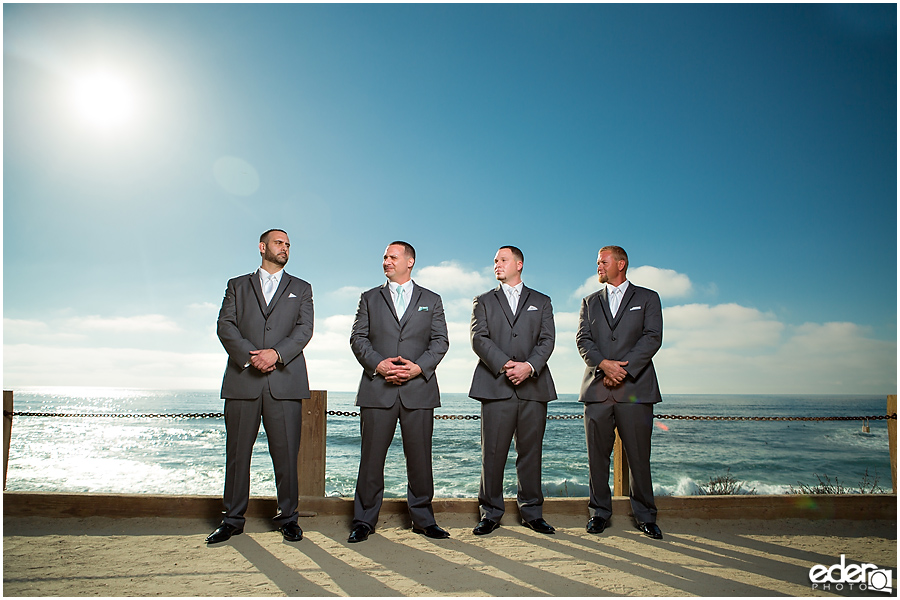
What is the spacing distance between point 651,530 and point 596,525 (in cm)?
37

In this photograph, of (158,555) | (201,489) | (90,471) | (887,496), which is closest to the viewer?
(158,555)

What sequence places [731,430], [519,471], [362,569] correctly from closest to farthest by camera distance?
[362,569], [519,471], [731,430]

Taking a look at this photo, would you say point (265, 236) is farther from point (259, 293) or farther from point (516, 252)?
point (516, 252)

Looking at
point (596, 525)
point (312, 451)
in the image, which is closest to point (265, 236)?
point (312, 451)

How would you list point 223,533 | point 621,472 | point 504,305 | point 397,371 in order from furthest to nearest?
Answer: point 621,472, point 504,305, point 397,371, point 223,533

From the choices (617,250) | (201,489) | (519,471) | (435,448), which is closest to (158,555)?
(519,471)

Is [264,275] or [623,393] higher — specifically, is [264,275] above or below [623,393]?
above

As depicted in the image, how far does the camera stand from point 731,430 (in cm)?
3089

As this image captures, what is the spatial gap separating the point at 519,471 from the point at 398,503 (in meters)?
0.98

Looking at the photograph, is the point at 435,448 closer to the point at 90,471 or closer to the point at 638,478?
the point at 90,471

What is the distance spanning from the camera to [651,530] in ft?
12.8

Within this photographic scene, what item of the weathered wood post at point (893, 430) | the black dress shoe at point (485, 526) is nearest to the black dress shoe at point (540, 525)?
the black dress shoe at point (485, 526)

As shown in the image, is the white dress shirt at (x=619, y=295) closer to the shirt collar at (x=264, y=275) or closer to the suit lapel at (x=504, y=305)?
the suit lapel at (x=504, y=305)

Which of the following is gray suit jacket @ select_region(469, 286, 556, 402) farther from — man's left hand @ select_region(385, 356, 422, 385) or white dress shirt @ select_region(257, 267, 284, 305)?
white dress shirt @ select_region(257, 267, 284, 305)
